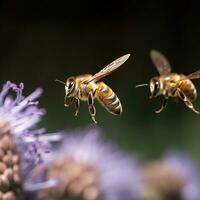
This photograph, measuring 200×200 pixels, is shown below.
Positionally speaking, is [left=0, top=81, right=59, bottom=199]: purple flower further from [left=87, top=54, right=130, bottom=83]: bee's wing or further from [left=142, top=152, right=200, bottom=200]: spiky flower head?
[left=142, top=152, right=200, bottom=200]: spiky flower head

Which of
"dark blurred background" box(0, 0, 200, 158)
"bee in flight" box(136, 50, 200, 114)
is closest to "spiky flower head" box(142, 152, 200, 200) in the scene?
"bee in flight" box(136, 50, 200, 114)

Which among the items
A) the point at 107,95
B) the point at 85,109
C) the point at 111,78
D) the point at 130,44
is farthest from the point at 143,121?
the point at 107,95

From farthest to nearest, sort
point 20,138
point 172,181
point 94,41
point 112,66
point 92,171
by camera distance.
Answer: point 94,41 < point 172,181 < point 92,171 < point 20,138 < point 112,66

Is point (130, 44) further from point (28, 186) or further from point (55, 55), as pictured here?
point (28, 186)

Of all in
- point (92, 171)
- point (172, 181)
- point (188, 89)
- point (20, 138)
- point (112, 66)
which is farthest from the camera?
point (172, 181)

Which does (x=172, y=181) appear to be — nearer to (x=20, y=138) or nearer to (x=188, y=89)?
(x=188, y=89)

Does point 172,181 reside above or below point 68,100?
below

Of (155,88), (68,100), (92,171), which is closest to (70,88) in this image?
(68,100)
